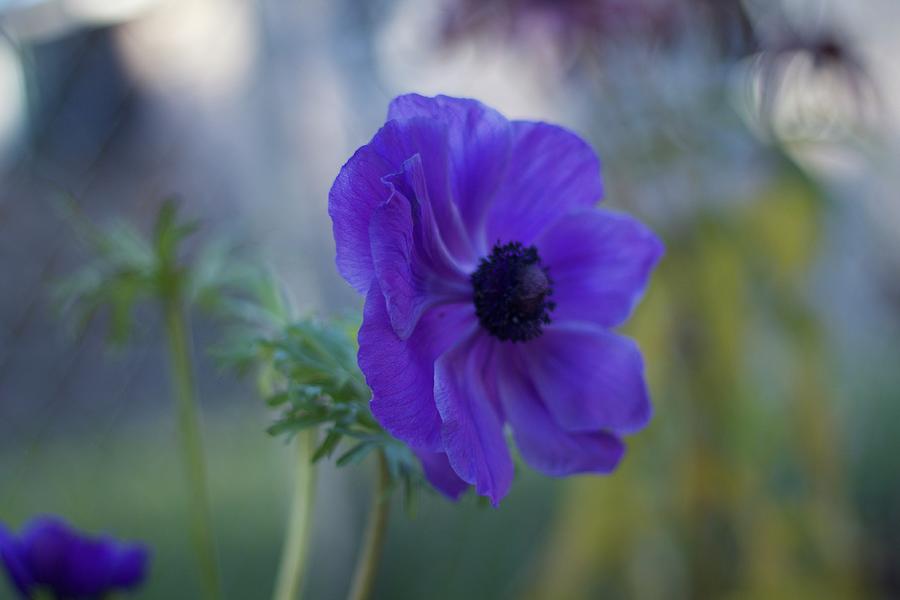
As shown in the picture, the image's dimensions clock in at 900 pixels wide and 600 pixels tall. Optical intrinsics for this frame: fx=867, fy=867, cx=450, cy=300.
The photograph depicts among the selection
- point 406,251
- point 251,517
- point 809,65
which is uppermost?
point 809,65

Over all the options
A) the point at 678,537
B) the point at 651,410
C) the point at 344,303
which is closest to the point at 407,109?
the point at 651,410

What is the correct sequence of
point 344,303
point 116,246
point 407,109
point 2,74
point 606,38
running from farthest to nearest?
point 344,303
point 2,74
point 606,38
point 116,246
point 407,109

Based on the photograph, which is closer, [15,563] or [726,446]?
[15,563]

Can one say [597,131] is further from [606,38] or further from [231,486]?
→ [231,486]

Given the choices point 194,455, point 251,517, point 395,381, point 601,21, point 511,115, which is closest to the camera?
point 395,381

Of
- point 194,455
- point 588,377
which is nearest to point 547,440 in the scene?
point 588,377

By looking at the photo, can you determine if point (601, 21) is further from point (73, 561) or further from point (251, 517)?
point (251, 517)

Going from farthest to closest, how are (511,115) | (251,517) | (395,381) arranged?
(511,115) < (251,517) < (395,381)
